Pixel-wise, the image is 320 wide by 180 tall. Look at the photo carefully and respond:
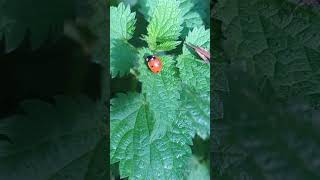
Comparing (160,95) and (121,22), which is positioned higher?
(121,22)

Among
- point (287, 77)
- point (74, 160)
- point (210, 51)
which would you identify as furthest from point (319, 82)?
point (74, 160)

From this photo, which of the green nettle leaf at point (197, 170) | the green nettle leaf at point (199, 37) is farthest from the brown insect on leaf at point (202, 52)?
the green nettle leaf at point (197, 170)

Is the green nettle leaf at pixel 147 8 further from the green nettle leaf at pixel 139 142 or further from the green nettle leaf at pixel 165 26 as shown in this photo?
the green nettle leaf at pixel 139 142

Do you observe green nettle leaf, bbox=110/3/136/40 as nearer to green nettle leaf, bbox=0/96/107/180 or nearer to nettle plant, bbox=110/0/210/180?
nettle plant, bbox=110/0/210/180

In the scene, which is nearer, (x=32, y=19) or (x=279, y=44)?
(x=32, y=19)

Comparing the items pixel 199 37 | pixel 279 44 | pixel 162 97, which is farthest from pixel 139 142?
pixel 279 44

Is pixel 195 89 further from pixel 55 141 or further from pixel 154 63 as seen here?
pixel 55 141

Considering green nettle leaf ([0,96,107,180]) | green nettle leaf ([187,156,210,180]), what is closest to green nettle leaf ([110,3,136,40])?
green nettle leaf ([0,96,107,180])
